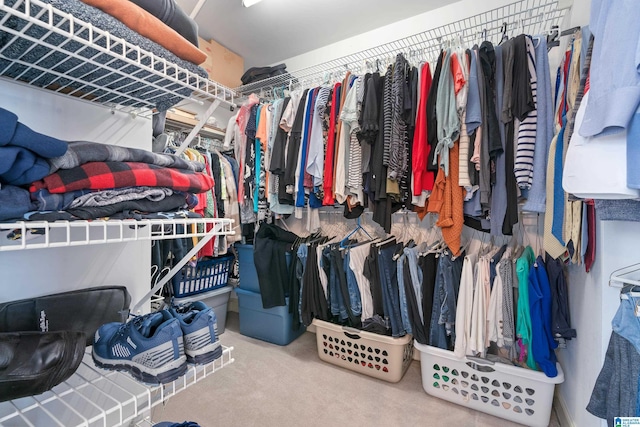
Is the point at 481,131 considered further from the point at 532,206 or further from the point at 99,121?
the point at 99,121

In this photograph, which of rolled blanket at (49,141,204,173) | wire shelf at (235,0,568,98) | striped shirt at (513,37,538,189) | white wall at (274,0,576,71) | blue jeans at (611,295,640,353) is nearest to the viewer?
rolled blanket at (49,141,204,173)

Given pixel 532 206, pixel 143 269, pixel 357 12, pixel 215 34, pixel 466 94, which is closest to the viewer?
pixel 143 269

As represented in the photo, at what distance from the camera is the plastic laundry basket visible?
1693 mm

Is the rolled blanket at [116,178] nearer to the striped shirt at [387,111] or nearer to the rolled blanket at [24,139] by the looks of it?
the rolled blanket at [24,139]

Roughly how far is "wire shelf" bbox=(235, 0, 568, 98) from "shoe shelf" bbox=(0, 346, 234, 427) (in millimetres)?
1817

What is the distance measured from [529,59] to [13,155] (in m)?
1.74

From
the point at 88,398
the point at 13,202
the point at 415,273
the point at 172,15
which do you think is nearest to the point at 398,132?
the point at 415,273

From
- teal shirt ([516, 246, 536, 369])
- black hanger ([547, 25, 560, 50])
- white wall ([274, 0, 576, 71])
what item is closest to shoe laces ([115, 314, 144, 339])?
teal shirt ([516, 246, 536, 369])

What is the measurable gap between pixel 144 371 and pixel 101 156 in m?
0.48

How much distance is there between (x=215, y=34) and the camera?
7.98 ft

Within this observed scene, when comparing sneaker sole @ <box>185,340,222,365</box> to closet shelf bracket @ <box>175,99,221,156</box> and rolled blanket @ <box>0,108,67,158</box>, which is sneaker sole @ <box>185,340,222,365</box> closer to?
rolled blanket @ <box>0,108,67,158</box>

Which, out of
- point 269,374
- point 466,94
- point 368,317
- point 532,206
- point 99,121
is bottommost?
point 269,374

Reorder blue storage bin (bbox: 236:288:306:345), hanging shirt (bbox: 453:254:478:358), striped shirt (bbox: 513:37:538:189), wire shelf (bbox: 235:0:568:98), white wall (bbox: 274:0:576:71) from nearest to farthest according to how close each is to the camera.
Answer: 1. striped shirt (bbox: 513:37:538:189)
2. hanging shirt (bbox: 453:254:478:358)
3. wire shelf (bbox: 235:0:568:98)
4. white wall (bbox: 274:0:576:71)
5. blue storage bin (bbox: 236:288:306:345)

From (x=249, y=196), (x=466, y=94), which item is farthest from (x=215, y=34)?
(x=466, y=94)
